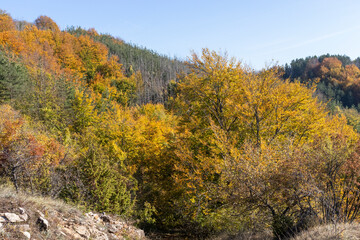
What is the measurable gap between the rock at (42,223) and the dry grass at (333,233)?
700cm

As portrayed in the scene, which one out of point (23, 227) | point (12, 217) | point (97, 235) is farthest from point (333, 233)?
point (12, 217)

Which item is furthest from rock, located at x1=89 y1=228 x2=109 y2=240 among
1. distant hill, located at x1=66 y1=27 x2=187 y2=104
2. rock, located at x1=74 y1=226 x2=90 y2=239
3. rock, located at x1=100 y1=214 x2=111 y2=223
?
distant hill, located at x1=66 y1=27 x2=187 y2=104

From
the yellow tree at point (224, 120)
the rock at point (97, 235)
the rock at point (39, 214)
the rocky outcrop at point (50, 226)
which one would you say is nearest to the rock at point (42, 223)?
the rocky outcrop at point (50, 226)

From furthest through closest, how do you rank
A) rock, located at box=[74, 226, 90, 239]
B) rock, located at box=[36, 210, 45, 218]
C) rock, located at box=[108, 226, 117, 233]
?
rock, located at box=[108, 226, 117, 233], rock, located at box=[74, 226, 90, 239], rock, located at box=[36, 210, 45, 218]

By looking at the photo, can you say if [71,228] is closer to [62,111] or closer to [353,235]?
[353,235]

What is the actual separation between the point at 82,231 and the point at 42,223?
140cm

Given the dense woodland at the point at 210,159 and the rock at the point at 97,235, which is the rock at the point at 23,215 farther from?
the dense woodland at the point at 210,159

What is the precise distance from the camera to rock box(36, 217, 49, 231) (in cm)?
629

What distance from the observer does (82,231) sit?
741 cm

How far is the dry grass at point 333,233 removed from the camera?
6.29m

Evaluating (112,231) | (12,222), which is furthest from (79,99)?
(12,222)

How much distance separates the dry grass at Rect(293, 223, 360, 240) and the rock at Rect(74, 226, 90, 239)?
20.7 feet

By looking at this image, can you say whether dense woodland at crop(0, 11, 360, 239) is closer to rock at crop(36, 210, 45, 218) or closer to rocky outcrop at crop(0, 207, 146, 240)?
rocky outcrop at crop(0, 207, 146, 240)

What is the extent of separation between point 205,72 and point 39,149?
10318mm
